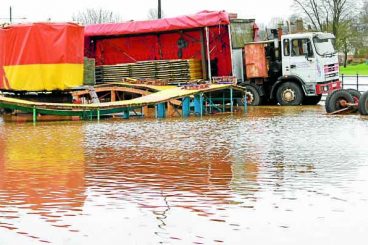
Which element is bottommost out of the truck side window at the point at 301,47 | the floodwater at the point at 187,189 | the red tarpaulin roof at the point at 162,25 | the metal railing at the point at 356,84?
the floodwater at the point at 187,189

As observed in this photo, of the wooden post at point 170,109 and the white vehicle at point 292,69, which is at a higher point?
the white vehicle at point 292,69

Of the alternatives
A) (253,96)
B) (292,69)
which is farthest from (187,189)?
(253,96)

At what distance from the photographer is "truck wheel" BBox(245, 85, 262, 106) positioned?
31.3 m

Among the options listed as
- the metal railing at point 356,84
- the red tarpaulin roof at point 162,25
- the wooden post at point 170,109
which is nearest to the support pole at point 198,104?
the wooden post at point 170,109

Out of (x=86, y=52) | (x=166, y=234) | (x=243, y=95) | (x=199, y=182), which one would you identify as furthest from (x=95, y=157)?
(x=86, y=52)

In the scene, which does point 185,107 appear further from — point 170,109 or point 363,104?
point 363,104

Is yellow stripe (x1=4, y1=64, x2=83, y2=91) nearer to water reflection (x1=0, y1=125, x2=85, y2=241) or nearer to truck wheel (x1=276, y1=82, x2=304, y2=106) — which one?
truck wheel (x1=276, y1=82, x2=304, y2=106)

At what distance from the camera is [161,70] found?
31125mm

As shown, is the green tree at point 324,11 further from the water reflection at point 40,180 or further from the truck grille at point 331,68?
the water reflection at point 40,180

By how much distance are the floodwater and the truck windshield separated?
1449 centimetres

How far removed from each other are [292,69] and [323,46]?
1647 millimetres

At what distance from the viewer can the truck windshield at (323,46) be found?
30250mm

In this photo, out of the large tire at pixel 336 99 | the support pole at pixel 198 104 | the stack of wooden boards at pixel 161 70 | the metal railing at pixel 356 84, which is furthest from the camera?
the metal railing at pixel 356 84

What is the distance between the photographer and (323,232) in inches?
239
